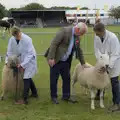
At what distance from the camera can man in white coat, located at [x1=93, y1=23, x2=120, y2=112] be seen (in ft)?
24.2

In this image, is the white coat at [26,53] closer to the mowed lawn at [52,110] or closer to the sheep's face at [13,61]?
the sheep's face at [13,61]

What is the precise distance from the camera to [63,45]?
26.1 feet

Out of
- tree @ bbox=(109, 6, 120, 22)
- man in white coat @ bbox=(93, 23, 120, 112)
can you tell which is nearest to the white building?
tree @ bbox=(109, 6, 120, 22)

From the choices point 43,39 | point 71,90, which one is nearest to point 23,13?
point 43,39

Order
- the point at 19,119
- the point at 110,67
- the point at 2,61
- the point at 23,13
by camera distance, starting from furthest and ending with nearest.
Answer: the point at 23,13
the point at 2,61
the point at 110,67
the point at 19,119

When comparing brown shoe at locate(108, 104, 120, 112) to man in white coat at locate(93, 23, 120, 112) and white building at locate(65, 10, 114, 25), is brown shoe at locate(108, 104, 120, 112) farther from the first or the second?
white building at locate(65, 10, 114, 25)

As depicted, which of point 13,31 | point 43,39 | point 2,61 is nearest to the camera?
point 13,31

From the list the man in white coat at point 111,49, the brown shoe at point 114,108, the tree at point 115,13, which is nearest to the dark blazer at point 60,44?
the man in white coat at point 111,49

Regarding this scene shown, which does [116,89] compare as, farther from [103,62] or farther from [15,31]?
[15,31]

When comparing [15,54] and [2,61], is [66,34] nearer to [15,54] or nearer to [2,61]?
[15,54]

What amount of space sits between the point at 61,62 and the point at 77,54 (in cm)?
45

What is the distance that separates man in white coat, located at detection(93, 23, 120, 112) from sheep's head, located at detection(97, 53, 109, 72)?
13 centimetres

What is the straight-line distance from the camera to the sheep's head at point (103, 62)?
7.26m

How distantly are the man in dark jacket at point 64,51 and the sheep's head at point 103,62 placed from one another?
0.71 metres
